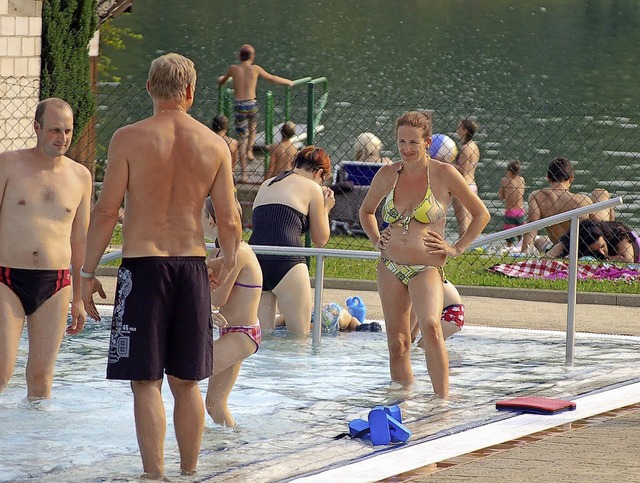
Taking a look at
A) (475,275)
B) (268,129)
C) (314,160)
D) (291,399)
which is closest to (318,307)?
(314,160)

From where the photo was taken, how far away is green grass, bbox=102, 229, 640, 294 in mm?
13594

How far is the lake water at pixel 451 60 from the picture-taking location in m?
27.1

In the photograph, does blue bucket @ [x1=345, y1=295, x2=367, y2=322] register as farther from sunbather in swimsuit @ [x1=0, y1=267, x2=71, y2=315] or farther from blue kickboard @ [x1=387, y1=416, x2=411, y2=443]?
blue kickboard @ [x1=387, y1=416, x2=411, y2=443]

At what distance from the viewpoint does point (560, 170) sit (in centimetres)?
1444

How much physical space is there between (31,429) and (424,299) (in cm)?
229

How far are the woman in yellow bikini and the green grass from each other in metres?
5.47

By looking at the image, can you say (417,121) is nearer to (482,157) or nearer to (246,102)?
(246,102)

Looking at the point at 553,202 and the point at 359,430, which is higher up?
the point at 553,202

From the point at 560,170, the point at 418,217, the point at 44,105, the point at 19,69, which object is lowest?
the point at 418,217

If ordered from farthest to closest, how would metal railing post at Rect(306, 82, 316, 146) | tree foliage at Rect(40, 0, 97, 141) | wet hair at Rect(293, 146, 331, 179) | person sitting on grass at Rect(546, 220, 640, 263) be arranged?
tree foliage at Rect(40, 0, 97, 141) → person sitting on grass at Rect(546, 220, 640, 263) → metal railing post at Rect(306, 82, 316, 146) → wet hair at Rect(293, 146, 331, 179)

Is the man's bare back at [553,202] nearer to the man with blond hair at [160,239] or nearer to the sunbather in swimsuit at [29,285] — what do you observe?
the sunbather in swimsuit at [29,285]

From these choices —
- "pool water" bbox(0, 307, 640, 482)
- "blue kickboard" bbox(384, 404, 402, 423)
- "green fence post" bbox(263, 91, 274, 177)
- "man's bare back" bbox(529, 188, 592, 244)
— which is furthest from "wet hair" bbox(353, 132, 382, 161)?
"blue kickboard" bbox(384, 404, 402, 423)

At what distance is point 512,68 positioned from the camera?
56.4 metres

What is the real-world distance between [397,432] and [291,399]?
1.76 meters
